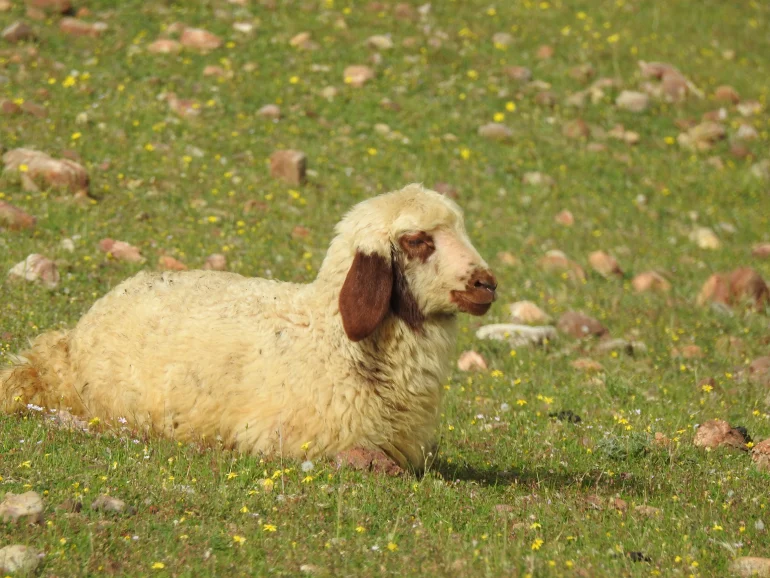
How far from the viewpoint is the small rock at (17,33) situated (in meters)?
18.3

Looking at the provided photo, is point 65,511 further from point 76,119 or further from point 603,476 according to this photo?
point 76,119

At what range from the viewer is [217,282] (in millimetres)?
8602

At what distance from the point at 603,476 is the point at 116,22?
14493mm


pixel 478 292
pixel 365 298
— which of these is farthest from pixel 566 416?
pixel 365 298

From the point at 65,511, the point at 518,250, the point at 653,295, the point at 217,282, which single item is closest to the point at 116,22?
the point at 518,250

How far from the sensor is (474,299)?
7406mm

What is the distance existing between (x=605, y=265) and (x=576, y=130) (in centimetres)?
436

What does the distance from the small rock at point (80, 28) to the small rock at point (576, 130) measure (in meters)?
8.31

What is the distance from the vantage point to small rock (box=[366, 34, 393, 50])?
20.3 metres

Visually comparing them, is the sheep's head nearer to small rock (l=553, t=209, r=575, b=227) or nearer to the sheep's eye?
the sheep's eye

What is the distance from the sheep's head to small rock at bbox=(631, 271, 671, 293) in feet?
25.3

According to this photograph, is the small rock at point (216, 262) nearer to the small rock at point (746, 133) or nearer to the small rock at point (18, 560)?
the small rock at point (18, 560)

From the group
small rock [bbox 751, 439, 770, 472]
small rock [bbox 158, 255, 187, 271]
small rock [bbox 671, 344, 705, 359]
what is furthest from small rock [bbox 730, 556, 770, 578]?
small rock [bbox 158, 255, 187, 271]

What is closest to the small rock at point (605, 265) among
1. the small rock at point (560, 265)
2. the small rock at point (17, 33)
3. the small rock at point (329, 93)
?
the small rock at point (560, 265)
